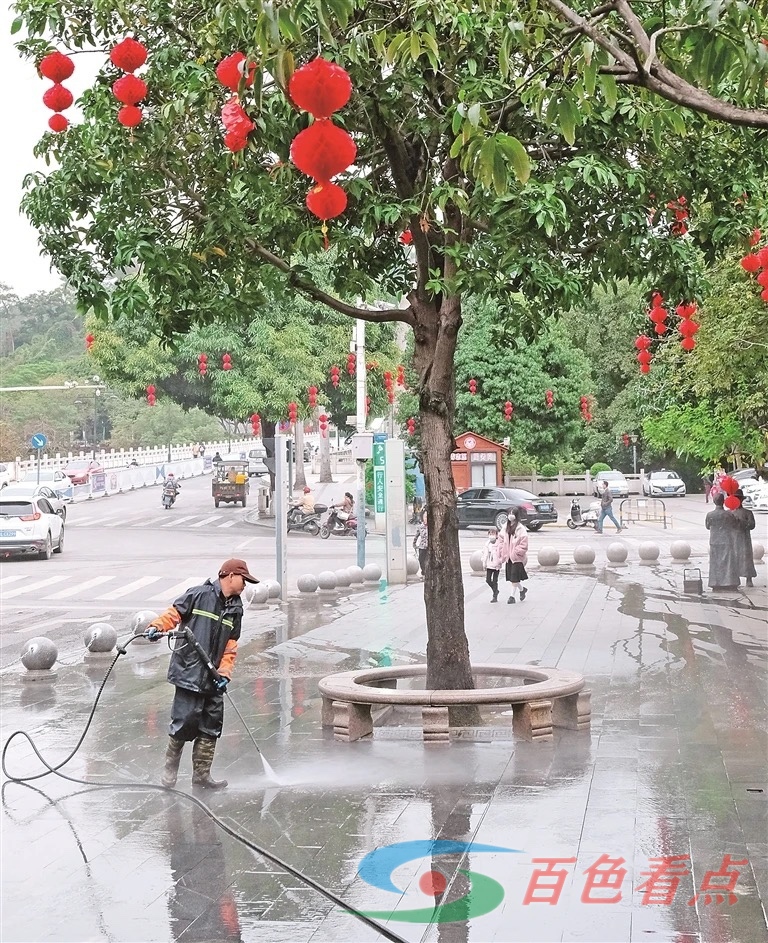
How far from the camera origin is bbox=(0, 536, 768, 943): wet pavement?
636 cm

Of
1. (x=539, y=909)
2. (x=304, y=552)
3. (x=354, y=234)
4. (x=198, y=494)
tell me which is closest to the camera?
(x=539, y=909)

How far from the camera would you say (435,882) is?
22.6 ft

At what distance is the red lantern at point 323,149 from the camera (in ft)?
14.5

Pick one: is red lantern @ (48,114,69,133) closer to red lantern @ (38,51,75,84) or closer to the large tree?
red lantern @ (38,51,75,84)

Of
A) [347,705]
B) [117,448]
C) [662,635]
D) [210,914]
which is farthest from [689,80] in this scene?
[117,448]

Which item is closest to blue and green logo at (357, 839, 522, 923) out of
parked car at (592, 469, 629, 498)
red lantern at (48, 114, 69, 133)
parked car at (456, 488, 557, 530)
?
red lantern at (48, 114, 69, 133)

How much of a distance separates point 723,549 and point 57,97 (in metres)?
16.2

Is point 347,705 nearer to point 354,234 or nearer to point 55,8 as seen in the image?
point 354,234

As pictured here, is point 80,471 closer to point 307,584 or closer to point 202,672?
point 307,584

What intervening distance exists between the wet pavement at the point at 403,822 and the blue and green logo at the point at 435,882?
0.05 feet

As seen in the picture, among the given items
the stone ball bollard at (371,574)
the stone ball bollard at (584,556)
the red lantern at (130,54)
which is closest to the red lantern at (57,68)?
the red lantern at (130,54)

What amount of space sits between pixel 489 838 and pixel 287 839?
1.20m

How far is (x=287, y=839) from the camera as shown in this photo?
7.82 m

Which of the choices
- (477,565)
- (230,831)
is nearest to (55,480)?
(477,565)
